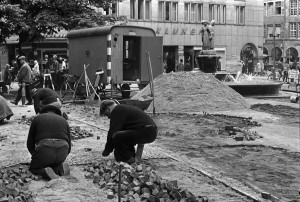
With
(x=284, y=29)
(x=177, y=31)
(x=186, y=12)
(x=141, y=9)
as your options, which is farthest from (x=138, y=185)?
(x=284, y=29)

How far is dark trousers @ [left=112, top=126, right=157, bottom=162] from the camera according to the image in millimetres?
8492

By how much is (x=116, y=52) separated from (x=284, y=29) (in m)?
59.2

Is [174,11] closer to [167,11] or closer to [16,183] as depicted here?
[167,11]

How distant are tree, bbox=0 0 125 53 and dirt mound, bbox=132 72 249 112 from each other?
7.66m

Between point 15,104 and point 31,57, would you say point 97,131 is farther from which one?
point 31,57

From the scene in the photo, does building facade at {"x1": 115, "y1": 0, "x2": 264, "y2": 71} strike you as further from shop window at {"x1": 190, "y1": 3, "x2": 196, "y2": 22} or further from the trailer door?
the trailer door

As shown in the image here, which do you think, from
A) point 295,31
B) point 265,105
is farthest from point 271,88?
point 295,31

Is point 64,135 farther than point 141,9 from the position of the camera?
No

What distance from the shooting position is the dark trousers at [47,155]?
7.85 meters

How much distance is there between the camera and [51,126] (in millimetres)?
7965

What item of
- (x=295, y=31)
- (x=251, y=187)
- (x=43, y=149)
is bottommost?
(x=251, y=187)

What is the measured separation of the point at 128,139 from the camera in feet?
28.1

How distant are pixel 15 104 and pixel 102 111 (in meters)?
11.9

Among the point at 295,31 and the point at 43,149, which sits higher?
the point at 295,31
